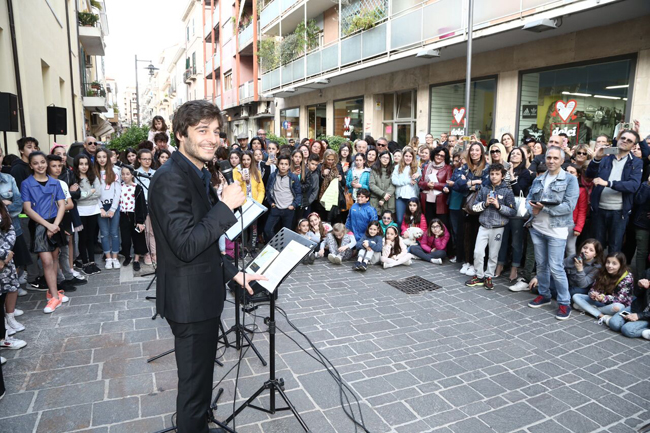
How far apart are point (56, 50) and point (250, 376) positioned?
14.3 meters

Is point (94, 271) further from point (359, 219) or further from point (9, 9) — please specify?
point (9, 9)

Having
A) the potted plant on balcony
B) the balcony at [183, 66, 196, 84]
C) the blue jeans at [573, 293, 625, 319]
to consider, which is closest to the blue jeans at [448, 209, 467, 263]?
the blue jeans at [573, 293, 625, 319]

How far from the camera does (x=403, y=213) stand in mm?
8789

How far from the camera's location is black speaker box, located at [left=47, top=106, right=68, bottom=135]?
10.0m

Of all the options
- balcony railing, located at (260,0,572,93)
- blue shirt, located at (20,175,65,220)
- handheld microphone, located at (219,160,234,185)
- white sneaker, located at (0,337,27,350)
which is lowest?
white sneaker, located at (0,337,27,350)

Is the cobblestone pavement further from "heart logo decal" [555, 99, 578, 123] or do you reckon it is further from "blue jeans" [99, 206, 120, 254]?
"heart logo decal" [555, 99, 578, 123]

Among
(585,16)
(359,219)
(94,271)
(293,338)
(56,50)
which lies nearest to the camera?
(293,338)

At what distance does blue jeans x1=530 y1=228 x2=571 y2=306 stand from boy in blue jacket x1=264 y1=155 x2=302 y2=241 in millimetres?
4498

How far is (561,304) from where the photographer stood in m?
5.57

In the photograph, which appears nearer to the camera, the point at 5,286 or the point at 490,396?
the point at 490,396

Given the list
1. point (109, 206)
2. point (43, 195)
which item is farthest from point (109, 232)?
point (43, 195)

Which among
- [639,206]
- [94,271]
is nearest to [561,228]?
[639,206]

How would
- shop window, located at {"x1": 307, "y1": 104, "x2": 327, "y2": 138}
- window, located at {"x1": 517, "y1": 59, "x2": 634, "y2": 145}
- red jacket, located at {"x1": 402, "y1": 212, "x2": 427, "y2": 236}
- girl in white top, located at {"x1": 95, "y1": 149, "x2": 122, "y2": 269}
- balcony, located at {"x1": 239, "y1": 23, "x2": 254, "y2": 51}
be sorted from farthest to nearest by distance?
balcony, located at {"x1": 239, "y1": 23, "x2": 254, "y2": 51}, shop window, located at {"x1": 307, "y1": 104, "x2": 327, "y2": 138}, window, located at {"x1": 517, "y1": 59, "x2": 634, "y2": 145}, red jacket, located at {"x1": 402, "y1": 212, "x2": 427, "y2": 236}, girl in white top, located at {"x1": 95, "y1": 149, "x2": 122, "y2": 269}

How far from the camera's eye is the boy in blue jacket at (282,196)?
863 centimetres
